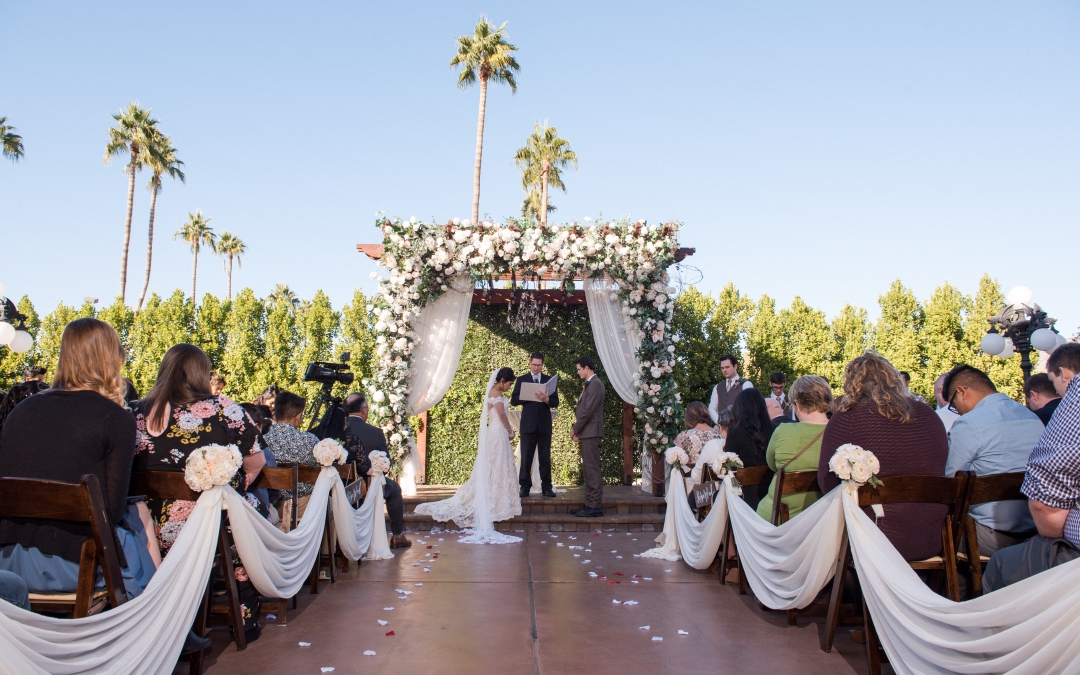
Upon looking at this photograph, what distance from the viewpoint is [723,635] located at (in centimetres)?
396

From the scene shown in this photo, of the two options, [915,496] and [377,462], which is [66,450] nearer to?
[377,462]

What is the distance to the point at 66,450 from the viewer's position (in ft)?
8.80

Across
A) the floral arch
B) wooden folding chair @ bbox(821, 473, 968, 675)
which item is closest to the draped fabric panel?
the floral arch

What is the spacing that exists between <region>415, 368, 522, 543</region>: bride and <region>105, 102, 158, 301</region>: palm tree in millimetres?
21549

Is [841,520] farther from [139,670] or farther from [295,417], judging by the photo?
[295,417]

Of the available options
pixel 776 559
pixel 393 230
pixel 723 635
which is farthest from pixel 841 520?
pixel 393 230

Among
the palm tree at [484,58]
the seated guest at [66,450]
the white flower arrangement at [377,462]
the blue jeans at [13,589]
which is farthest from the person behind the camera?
the palm tree at [484,58]

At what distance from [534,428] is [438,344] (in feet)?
6.09

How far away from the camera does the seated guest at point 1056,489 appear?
2.35 m

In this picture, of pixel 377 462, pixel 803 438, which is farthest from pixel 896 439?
pixel 377 462

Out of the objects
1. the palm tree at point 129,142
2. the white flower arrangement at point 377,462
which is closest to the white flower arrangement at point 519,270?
the white flower arrangement at point 377,462

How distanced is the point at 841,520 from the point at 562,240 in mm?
6074

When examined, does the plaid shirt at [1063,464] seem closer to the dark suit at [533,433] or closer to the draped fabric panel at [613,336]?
the dark suit at [533,433]

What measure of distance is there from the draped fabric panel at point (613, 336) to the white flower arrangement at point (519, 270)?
213 mm
